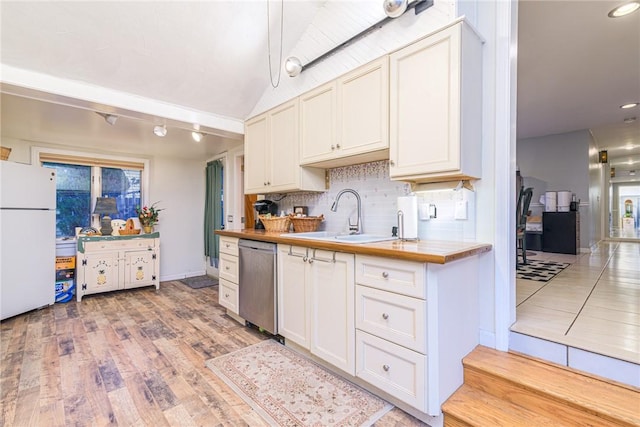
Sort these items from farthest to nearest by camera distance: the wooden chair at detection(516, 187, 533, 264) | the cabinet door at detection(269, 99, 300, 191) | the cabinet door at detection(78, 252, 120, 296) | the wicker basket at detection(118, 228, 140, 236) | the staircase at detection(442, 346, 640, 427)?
the wicker basket at detection(118, 228, 140, 236) < the cabinet door at detection(78, 252, 120, 296) < the wooden chair at detection(516, 187, 533, 264) < the cabinet door at detection(269, 99, 300, 191) < the staircase at detection(442, 346, 640, 427)

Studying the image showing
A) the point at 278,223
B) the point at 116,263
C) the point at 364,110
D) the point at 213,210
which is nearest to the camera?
the point at 364,110

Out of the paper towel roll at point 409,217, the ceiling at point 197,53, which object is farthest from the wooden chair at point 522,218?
the paper towel roll at point 409,217

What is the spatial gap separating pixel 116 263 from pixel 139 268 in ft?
1.06

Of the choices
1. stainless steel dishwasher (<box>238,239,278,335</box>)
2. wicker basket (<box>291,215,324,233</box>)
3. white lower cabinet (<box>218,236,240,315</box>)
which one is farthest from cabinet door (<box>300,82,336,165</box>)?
white lower cabinet (<box>218,236,240,315</box>)

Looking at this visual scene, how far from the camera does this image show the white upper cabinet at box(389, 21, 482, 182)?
65.9 inches

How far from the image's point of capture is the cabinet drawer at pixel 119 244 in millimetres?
4180

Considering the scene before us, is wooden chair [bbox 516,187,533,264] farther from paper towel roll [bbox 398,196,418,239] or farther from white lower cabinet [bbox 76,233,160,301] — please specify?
white lower cabinet [bbox 76,233,160,301]

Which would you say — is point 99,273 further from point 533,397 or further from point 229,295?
point 533,397

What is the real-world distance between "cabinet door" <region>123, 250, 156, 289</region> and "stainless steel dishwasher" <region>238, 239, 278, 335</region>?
258 cm

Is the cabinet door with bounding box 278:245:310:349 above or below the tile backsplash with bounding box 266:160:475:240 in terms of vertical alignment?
below

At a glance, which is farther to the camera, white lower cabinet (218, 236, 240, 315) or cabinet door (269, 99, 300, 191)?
white lower cabinet (218, 236, 240, 315)

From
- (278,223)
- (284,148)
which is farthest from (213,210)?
(284,148)

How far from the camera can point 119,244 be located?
4410mm

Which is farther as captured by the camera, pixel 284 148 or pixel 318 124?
pixel 284 148
